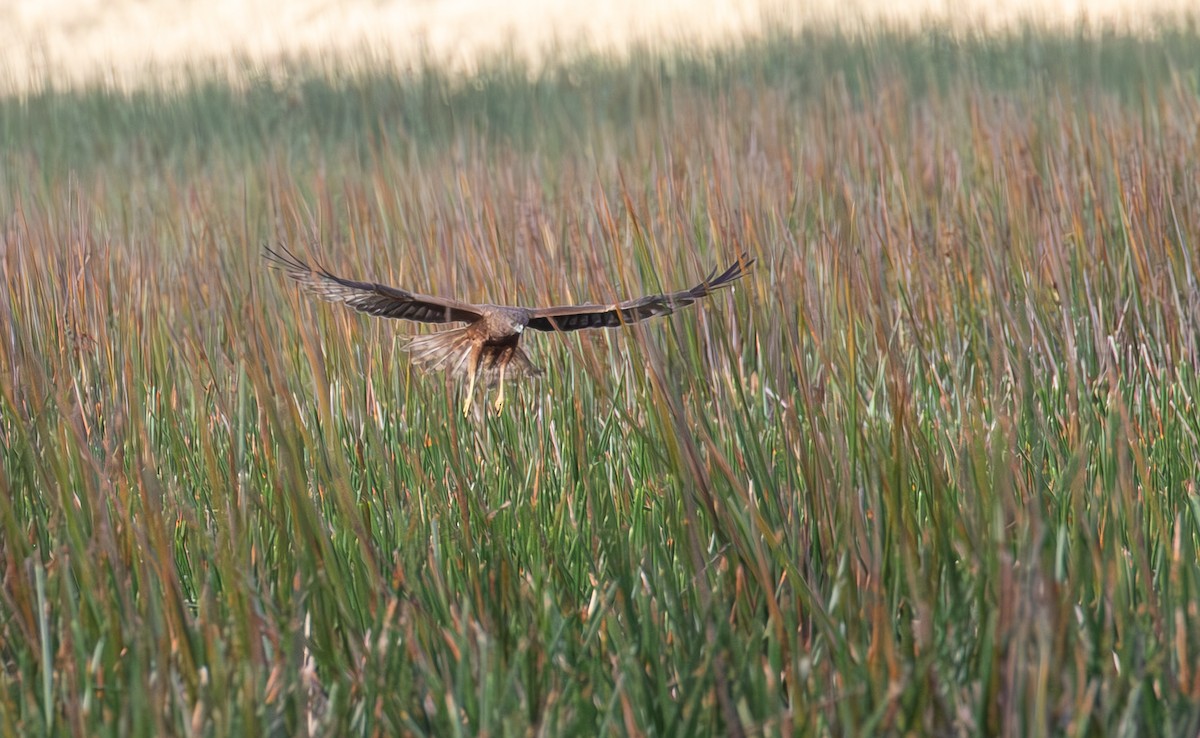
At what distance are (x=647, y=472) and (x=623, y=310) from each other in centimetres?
37

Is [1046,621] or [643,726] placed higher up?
[1046,621]

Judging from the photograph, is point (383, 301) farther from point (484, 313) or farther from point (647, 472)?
point (647, 472)

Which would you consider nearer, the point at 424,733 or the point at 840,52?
the point at 424,733

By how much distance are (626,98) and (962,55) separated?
1966 mm

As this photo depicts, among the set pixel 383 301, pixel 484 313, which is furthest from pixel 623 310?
pixel 383 301

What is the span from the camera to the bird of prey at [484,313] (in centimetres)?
127

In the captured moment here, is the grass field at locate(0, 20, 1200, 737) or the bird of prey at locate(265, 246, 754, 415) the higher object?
the bird of prey at locate(265, 246, 754, 415)

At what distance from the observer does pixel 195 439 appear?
183 centimetres

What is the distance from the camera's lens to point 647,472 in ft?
5.27

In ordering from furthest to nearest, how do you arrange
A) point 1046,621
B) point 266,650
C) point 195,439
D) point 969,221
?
point 969,221
point 195,439
point 266,650
point 1046,621

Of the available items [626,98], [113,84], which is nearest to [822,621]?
[626,98]

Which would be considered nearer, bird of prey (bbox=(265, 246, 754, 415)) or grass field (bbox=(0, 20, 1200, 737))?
grass field (bbox=(0, 20, 1200, 737))

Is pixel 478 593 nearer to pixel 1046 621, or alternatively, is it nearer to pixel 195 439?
pixel 1046 621

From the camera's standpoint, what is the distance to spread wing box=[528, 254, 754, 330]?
1259mm
